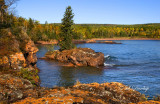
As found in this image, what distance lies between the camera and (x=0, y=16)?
28.8 metres

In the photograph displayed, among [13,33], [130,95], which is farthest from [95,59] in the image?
[130,95]

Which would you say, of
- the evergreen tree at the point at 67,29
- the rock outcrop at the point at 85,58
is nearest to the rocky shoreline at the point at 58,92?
the rock outcrop at the point at 85,58

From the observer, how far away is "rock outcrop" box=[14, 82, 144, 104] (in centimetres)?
838

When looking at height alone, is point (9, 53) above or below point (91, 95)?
above

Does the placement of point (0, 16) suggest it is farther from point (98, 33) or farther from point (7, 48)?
point (98, 33)

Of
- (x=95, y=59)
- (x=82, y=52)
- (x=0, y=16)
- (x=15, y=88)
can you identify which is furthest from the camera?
(x=82, y=52)

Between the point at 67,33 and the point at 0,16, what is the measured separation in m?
24.3

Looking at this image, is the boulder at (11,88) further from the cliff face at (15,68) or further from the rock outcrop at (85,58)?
the rock outcrop at (85,58)

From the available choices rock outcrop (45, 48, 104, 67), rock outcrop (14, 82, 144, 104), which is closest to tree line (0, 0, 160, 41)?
rock outcrop (45, 48, 104, 67)

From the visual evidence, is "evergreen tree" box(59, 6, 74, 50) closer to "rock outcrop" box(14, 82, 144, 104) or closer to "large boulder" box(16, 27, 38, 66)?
"large boulder" box(16, 27, 38, 66)

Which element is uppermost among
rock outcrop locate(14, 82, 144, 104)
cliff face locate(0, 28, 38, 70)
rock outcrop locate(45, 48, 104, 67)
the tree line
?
the tree line

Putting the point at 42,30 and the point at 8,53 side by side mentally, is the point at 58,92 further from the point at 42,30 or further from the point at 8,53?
the point at 42,30

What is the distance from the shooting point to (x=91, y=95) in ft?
31.9

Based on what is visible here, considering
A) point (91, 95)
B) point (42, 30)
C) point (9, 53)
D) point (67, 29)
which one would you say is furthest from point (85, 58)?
point (42, 30)
